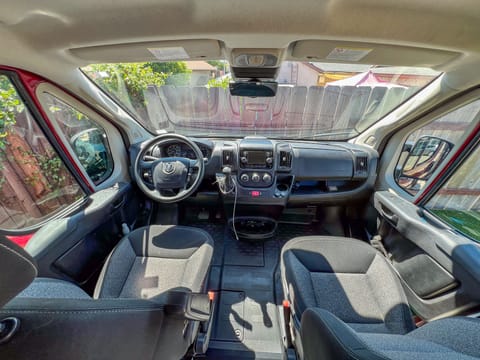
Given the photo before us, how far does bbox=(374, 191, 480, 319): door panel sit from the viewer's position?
1.18 metres

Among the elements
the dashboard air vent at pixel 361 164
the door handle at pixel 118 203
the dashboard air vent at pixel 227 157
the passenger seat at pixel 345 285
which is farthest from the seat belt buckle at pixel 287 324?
the door handle at pixel 118 203

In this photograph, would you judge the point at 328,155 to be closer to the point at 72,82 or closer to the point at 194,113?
the point at 194,113

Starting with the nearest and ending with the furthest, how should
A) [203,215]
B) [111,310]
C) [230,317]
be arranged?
1. [111,310]
2. [230,317]
3. [203,215]

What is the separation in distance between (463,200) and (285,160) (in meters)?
1.30

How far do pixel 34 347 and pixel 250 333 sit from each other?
143 centimetres

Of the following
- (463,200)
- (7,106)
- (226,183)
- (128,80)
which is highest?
(128,80)

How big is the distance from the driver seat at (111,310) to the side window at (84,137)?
0.84 meters

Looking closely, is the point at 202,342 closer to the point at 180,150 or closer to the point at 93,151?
the point at 180,150

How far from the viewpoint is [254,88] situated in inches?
66.7

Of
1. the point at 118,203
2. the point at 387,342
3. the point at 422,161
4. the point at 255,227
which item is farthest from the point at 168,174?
the point at 422,161

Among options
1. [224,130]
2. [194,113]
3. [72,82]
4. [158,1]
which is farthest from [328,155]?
[72,82]

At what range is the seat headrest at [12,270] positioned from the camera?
39 cm

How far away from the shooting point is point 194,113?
241cm

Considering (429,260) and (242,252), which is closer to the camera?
(429,260)
